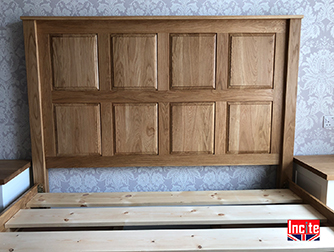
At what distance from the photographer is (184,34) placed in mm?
1759

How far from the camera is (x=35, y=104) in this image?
1.77 meters

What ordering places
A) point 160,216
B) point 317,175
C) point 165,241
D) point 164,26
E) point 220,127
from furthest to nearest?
point 220,127
point 164,26
point 317,175
point 160,216
point 165,241

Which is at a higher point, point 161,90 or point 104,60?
point 104,60

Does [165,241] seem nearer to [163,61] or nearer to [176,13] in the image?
[163,61]

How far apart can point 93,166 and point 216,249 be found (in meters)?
1.01

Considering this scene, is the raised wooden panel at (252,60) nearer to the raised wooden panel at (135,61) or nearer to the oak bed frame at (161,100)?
the oak bed frame at (161,100)

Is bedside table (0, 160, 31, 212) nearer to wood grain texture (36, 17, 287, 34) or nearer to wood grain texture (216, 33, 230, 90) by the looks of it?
wood grain texture (36, 17, 287, 34)

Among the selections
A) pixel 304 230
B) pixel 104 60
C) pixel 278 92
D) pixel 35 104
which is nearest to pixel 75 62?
pixel 104 60

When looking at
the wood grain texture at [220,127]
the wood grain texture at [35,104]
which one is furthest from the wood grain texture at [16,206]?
the wood grain texture at [220,127]

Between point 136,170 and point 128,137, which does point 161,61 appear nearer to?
point 128,137

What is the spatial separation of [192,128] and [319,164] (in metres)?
0.84

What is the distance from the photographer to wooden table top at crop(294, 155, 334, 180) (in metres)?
1.57

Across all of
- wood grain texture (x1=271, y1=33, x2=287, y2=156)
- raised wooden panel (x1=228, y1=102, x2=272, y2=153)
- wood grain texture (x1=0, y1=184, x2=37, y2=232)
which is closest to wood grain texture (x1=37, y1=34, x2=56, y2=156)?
wood grain texture (x1=0, y1=184, x2=37, y2=232)

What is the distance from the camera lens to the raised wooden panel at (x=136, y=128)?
5.94ft
